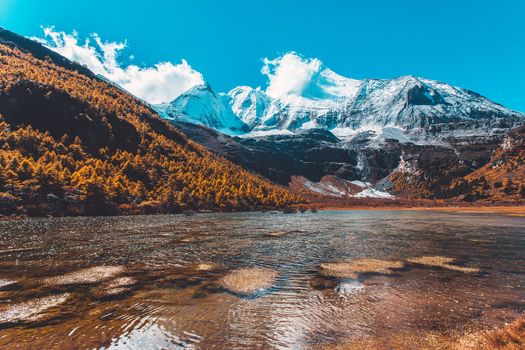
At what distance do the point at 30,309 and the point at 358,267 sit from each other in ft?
89.1

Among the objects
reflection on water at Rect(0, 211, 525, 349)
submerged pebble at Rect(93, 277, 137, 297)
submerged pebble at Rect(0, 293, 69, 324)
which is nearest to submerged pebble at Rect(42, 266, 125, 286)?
reflection on water at Rect(0, 211, 525, 349)

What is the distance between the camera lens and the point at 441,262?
117 feet

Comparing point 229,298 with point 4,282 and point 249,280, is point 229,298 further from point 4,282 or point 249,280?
point 4,282

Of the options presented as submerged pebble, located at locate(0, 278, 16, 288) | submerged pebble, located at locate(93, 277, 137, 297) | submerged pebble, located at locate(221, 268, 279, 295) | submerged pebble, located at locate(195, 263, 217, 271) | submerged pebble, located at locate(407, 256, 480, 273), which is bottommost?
submerged pebble, located at locate(0, 278, 16, 288)

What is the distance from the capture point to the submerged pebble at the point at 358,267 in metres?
30.6

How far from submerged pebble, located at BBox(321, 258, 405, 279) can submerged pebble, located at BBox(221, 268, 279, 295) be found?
18.0 feet

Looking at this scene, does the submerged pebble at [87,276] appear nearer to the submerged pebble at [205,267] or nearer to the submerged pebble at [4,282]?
Result: the submerged pebble at [4,282]

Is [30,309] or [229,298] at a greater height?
[229,298]

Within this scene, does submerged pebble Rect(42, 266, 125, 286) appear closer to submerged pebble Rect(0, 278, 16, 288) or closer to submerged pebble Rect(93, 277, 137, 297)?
submerged pebble Rect(93, 277, 137, 297)

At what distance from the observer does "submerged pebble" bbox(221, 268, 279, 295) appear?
25.1m

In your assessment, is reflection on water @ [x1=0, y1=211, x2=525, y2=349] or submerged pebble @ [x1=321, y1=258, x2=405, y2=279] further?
submerged pebble @ [x1=321, y1=258, x2=405, y2=279]

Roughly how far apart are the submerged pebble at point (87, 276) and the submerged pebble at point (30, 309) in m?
4.10

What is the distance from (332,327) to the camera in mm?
17312

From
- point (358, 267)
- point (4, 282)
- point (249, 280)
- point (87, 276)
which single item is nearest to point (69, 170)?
point (4, 282)
